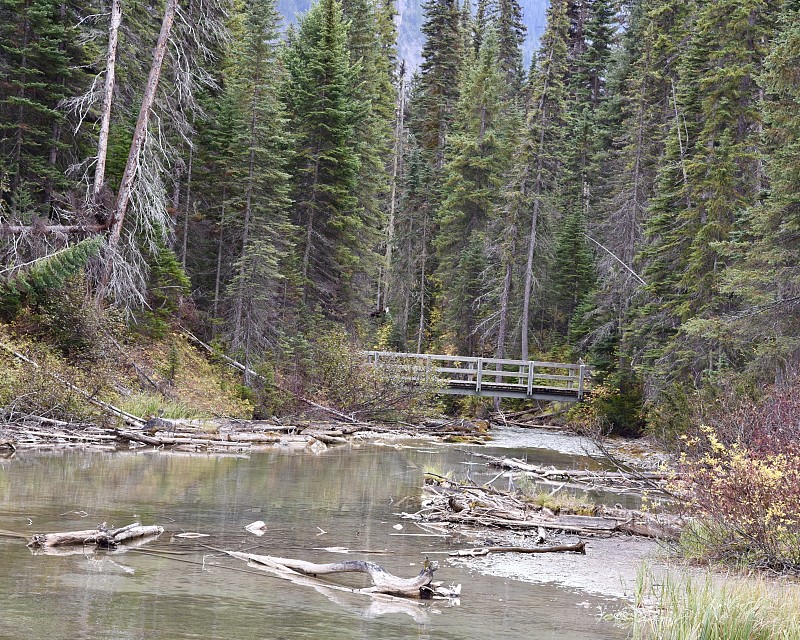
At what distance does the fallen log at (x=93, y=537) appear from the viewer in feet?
31.4

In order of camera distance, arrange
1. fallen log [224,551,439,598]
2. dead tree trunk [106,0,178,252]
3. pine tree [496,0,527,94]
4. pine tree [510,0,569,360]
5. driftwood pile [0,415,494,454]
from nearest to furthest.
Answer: fallen log [224,551,439,598], driftwood pile [0,415,494,454], dead tree trunk [106,0,178,252], pine tree [510,0,569,360], pine tree [496,0,527,94]

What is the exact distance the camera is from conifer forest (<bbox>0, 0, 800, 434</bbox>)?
22.5m

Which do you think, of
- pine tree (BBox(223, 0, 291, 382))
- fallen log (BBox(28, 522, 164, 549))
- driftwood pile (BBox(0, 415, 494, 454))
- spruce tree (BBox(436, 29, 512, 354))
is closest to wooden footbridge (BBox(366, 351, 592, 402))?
pine tree (BBox(223, 0, 291, 382))

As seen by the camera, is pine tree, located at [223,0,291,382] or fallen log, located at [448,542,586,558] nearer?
fallen log, located at [448,542,586,558]

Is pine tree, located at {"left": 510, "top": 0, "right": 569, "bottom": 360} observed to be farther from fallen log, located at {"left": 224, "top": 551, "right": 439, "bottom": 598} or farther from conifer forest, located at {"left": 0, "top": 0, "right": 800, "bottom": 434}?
fallen log, located at {"left": 224, "top": 551, "right": 439, "bottom": 598}

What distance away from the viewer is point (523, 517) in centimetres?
1289

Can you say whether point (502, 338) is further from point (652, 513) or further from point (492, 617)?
point (492, 617)

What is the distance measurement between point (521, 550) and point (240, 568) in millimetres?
3459

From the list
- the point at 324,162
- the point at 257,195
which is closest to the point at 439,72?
the point at 324,162

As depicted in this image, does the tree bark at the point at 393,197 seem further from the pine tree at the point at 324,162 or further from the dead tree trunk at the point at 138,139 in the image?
the dead tree trunk at the point at 138,139

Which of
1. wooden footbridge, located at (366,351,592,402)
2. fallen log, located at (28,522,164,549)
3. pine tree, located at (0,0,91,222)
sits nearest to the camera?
fallen log, located at (28,522,164,549)

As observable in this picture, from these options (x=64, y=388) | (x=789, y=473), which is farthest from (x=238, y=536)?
(x=64, y=388)

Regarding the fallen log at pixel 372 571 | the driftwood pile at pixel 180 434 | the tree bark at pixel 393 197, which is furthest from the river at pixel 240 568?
the tree bark at pixel 393 197

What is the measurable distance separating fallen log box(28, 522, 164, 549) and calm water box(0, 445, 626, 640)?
24cm
